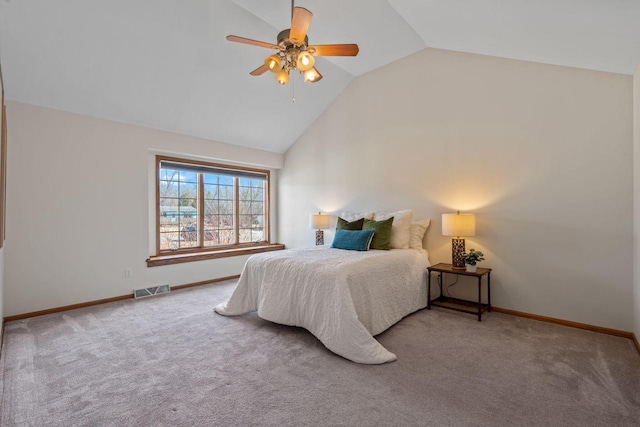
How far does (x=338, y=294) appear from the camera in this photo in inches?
96.3

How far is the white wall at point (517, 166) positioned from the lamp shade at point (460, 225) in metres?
0.30

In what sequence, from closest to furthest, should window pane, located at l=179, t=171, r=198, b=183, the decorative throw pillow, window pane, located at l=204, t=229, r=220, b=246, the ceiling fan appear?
1. the ceiling fan
2. the decorative throw pillow
3. window pane, located at l=179, t=171, r=198, b=183
4. window pane, located at l=204, t=229, r=220, b=246

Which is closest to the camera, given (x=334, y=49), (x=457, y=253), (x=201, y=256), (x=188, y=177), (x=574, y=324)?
(x=334, y=49)

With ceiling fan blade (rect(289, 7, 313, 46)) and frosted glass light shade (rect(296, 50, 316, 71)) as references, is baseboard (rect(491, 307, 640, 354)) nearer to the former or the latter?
frosted glass light shade (rect(296, 50, 316, 71))

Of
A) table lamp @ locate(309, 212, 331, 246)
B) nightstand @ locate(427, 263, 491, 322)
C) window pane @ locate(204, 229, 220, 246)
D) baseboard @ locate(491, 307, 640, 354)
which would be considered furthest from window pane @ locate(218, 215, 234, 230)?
baseboard @ locate(491, 307, 640, 354)

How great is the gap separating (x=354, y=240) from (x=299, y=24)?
225 centimetres

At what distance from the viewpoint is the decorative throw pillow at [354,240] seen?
354cm

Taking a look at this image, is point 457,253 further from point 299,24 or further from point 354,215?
point 299,24

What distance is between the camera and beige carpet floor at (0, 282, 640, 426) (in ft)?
5.51

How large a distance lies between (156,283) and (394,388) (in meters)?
3.53

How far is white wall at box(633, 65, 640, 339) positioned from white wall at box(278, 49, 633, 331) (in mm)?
75

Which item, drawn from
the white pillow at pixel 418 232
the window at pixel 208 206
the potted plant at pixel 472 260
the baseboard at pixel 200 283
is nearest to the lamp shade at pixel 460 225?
the potted plant at pixel 472 260

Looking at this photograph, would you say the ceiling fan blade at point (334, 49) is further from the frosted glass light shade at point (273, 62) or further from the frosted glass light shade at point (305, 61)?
the frosted glass light shade at point (273, 62)

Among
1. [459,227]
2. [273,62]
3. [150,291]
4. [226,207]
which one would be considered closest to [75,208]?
[150,291]
